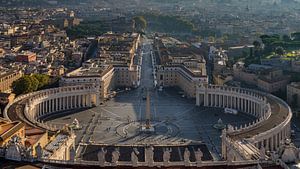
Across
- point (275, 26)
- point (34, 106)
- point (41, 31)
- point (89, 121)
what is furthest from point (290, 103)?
point (275, 26)

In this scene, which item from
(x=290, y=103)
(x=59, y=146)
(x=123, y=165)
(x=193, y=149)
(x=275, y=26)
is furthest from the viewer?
(x=275, y=26)

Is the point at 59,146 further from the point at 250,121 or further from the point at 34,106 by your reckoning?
the point at 250,121

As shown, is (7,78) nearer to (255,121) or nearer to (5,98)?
(5,98)

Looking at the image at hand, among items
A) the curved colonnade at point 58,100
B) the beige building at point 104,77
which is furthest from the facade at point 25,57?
the curved colonnade at point 58,100

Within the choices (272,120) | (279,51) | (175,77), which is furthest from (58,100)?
(279,51)

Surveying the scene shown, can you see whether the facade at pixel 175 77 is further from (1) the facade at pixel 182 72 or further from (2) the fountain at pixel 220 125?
(2) the fountain at pixel 220 125

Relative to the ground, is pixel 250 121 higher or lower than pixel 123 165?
lower

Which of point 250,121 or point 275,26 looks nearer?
point 250,121
